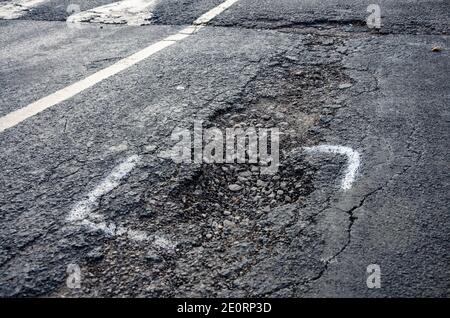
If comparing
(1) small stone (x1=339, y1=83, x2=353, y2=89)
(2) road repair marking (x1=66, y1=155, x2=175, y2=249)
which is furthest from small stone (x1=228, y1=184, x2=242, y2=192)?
(1) small stone (x1=339, y1=83, x2=353, y2=89)

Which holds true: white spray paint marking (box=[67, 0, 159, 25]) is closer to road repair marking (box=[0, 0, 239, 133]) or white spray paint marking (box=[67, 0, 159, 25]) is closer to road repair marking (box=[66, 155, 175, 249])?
road repair marking (box=[0, 0, 239, 133])

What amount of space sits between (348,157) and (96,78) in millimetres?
2714

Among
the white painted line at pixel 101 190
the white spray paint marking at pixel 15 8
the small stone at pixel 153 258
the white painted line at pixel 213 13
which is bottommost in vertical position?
the small stone at pixel 153 258

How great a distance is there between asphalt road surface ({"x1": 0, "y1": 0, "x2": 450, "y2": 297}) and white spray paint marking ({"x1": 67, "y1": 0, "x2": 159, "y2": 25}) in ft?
2.59

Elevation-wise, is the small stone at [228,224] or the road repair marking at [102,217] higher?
the road repair marking at [102,217]

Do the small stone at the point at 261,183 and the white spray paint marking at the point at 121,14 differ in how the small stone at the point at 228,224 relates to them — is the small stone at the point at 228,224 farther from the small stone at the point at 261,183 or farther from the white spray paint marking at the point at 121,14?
the white spray paint marking at the point at 121,14

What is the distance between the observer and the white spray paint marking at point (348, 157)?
2676 mm

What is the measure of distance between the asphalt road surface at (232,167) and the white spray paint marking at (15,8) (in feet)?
5.70

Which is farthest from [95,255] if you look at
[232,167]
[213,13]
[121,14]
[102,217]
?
[121,14]

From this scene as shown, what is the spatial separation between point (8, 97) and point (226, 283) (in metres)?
3.09

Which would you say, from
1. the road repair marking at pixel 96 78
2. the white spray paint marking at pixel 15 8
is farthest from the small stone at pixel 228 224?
the white spray paint marking at pixel 15 8

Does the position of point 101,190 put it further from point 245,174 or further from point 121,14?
point 121,14

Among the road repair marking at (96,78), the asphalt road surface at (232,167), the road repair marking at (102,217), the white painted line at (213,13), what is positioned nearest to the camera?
the asphalt road surface at (232,167)

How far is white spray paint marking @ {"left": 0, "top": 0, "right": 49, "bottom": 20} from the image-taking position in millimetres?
6508
